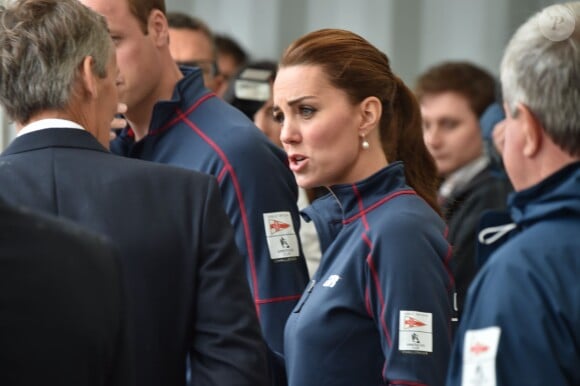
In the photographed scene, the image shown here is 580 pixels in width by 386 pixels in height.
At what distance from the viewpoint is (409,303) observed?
2762 millimetres

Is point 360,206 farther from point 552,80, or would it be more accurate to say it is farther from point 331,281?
point 552,80

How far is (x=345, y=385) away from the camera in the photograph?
285 centimetres

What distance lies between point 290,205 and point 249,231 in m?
0.16

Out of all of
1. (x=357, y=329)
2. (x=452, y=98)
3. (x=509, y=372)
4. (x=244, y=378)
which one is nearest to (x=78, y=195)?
(x=244, y=378)

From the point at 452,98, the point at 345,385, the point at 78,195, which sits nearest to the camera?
the point at 78,195

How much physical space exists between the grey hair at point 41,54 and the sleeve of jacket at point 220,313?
36 cm

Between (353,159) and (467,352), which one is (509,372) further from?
Result: (353,159)

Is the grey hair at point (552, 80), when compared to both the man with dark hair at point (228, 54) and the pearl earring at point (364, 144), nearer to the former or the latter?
the pearl earring at point (364, 144)

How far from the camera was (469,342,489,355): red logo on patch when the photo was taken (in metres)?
2.04

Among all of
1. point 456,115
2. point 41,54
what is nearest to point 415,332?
point 41,54

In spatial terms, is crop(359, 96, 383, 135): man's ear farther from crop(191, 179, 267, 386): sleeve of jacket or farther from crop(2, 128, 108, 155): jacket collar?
crop(2, 128, 108, 155): jacket collar

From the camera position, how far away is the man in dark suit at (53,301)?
1825 mm

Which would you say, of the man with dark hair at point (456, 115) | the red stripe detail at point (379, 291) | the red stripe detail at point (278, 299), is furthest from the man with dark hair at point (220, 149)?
the man with dark hair at point (456, 115)

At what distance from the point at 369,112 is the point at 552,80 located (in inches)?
42.3
